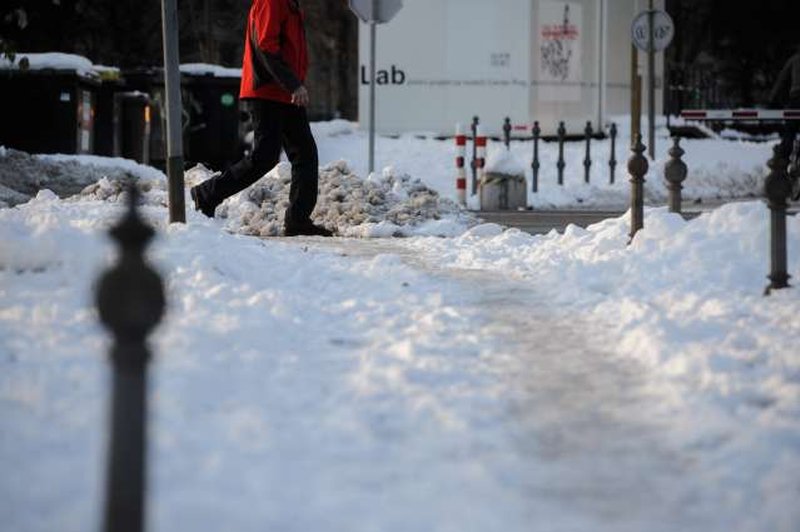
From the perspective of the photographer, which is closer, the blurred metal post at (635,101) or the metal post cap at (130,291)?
the metal post cap at (130,291)

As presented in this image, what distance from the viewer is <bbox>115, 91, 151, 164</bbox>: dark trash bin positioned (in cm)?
2783

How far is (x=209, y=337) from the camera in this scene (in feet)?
19.1

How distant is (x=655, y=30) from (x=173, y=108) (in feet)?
47.0

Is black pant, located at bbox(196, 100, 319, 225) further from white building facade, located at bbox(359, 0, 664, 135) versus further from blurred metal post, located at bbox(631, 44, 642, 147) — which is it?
white building facade, located at bbox(359, 0, 664, 135)

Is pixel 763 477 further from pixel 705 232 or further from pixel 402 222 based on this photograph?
pixel 402 222

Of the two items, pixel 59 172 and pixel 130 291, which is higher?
pixel 130 291

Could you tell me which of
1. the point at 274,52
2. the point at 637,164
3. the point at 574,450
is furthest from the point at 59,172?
the point at 574,450

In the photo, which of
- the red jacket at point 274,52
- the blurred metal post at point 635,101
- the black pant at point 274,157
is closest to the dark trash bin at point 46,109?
the blurred metal post at point 635,101

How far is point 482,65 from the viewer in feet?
109

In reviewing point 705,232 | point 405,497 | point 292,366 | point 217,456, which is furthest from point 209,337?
point 705,232

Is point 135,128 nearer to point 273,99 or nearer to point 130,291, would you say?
point 273,99

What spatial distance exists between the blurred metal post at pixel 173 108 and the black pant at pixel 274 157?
1160 millimetres

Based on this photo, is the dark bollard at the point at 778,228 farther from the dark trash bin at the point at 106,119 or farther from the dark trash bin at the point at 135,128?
the dark trash bin at the point at 135,128

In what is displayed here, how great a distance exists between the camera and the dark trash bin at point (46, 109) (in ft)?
82.3
